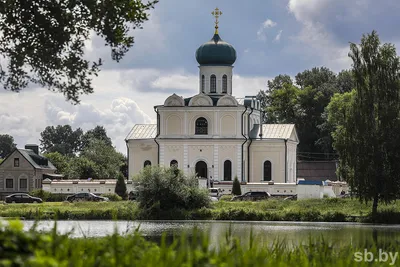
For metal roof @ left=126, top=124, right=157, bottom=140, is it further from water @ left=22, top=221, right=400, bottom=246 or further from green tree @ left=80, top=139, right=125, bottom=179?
water @ left=22, top=221, right=400, bottom=246

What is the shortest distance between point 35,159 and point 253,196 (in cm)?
2485

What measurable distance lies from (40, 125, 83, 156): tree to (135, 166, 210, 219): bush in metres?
99.4

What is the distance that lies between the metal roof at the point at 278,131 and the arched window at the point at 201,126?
4860 mm

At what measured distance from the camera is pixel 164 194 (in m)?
43.9

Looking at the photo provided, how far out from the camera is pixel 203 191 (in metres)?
44.6

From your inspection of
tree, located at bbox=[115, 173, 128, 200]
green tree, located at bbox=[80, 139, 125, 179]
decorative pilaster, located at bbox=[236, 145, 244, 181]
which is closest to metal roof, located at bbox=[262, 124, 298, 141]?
decorative pilaster, located at bbox=[236, 145, 244, 181]

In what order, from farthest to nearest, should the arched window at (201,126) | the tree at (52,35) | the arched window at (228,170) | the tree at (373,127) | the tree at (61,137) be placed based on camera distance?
the tree at (61,137)
the arched window at (201,126)
the arched window at (228,170)
the tree at (373,127)
the tree at (52,35)

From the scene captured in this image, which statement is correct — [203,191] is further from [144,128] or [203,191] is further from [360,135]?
[144,128]

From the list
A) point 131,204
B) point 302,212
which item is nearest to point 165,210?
point 131,204

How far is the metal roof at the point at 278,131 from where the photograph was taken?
6850cm

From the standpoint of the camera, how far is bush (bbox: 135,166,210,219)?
43.7 meters

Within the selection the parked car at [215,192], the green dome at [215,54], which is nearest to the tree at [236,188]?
the parked car at [215,192]

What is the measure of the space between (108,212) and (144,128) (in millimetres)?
27229

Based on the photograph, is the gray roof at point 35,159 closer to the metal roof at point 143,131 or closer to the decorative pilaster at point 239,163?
the metal roof at point 143,131
